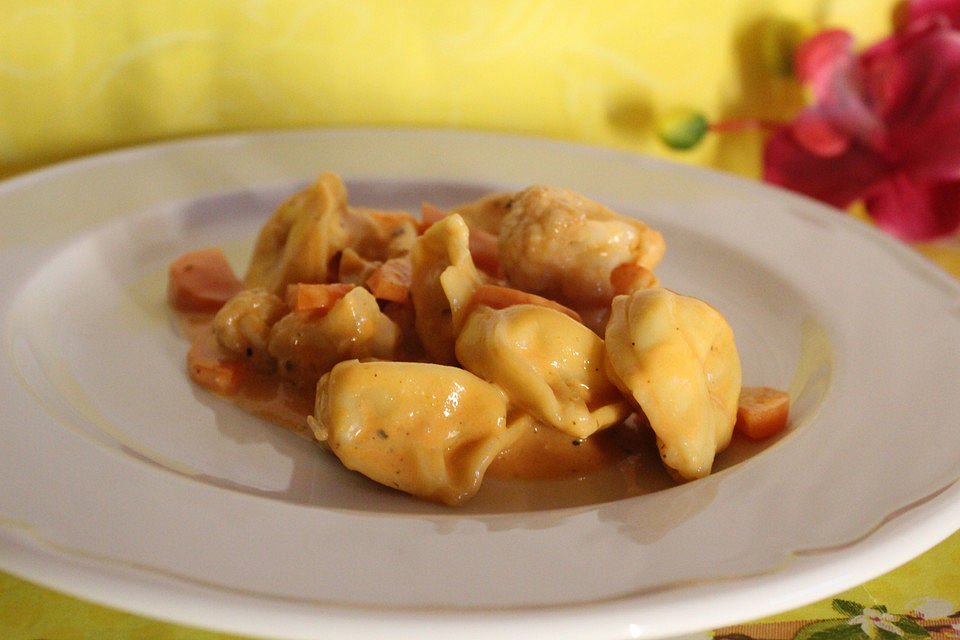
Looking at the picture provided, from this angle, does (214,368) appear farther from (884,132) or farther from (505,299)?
(884,132)

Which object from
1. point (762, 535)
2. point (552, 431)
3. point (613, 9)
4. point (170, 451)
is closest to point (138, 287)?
point (170, 451)

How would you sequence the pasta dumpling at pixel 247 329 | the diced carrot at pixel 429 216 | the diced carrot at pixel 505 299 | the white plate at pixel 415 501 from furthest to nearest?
the diced carrot at pixel 429 216 → the pasta dumpling at pixel 247 329 → the diced carrot at pixel 505 299 → the white plate at pixel 415 501

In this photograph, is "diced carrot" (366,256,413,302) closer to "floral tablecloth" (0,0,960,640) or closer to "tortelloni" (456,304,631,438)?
"tortelloni" (456,304,631,438)

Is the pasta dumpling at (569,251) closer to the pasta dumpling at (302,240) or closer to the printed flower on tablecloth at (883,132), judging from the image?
the pasta dumpling at (302,240)

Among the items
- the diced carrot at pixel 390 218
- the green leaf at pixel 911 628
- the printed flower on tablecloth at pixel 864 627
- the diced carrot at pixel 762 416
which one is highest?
the diced carrot at pixel 762 416

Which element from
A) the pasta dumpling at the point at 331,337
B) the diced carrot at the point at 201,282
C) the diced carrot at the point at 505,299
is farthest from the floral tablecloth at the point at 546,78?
the diced carrot at the point at 505,299

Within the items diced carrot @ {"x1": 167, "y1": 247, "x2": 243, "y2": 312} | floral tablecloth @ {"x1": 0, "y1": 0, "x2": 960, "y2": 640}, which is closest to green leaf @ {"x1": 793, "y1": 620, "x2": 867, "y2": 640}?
diced carrot @ {"x1": 167, "y1": 247, "x2": 243, "y2": 312}

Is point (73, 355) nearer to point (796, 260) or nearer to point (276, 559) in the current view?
point (276, 559)
